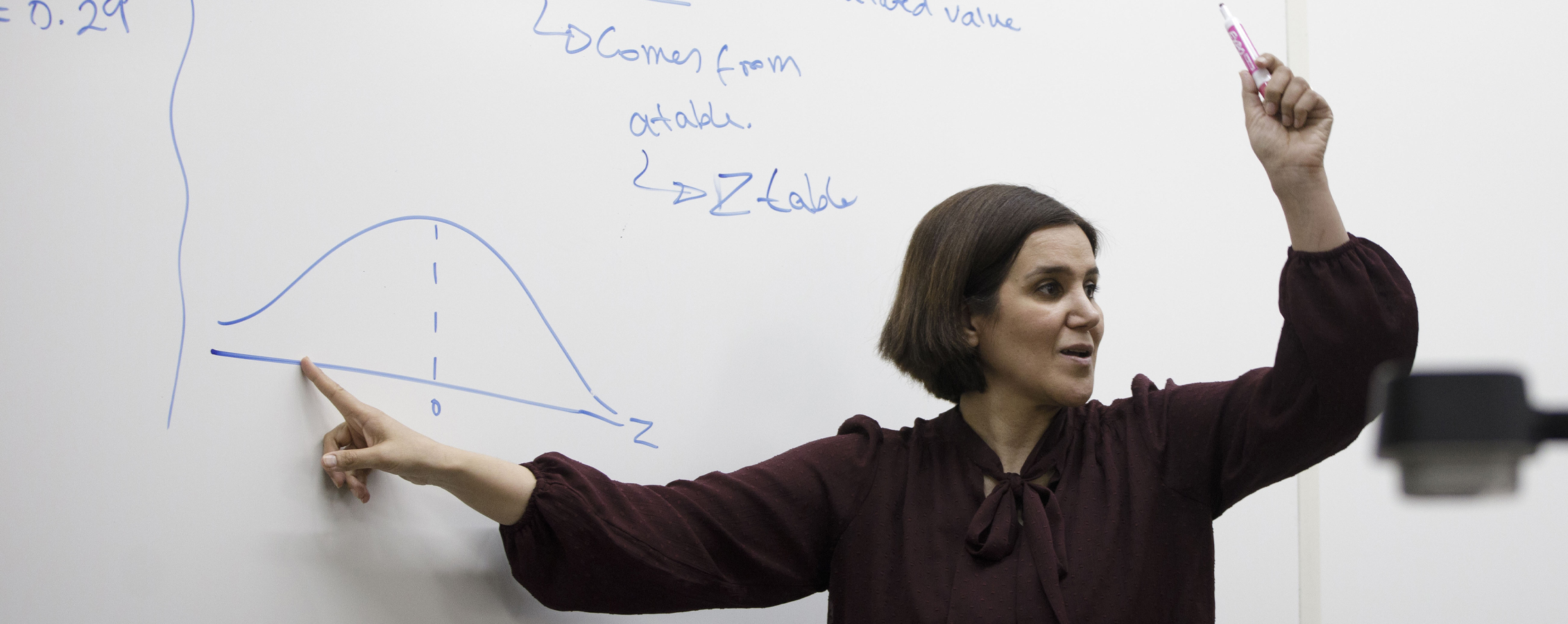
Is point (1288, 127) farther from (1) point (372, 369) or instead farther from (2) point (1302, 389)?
(1) point (372, 369)

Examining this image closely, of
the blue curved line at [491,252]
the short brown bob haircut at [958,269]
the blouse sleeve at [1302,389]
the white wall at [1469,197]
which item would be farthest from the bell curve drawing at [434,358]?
the white wall at [1469,197]

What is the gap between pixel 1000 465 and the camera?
926 mm

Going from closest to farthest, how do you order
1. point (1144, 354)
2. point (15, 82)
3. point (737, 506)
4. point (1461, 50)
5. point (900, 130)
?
point (15, 82) → point (737, 506) → point (900, 130) → point (1144, 354) → point (1461, 50)

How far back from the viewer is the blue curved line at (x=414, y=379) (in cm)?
79

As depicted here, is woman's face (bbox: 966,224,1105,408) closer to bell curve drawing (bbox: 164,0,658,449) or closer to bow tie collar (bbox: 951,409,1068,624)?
bow tie collar (bbox: 951,409,1068,624)

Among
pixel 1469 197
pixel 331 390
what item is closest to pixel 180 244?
pixel 331 390

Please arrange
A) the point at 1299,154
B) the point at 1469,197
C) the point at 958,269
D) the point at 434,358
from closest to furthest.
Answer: the point at 1299,154, the point at 434,358, the point at 958,269, the point at 1469,197

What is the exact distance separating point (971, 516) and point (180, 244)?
67 cm

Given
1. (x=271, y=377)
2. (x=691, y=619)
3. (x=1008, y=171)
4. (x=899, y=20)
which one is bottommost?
(x=691, y=619)

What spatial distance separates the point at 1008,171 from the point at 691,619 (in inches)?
23.6

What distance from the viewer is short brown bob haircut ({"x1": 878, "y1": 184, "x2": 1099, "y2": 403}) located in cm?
96

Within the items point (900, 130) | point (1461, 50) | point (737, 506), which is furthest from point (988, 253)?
point (1461, 50)

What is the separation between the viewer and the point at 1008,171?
1.17 m

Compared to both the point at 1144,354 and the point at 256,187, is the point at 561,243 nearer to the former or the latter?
the point at 256,187
